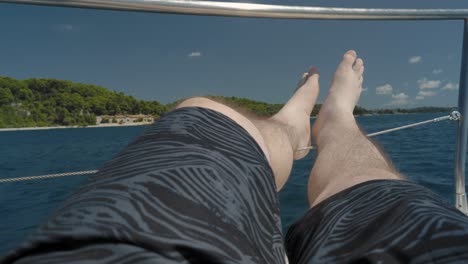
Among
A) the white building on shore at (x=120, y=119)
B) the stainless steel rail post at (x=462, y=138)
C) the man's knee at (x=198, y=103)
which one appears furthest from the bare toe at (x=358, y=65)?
the white building on shore at (x=120, y=119)

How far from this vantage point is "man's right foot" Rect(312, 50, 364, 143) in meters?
1.03

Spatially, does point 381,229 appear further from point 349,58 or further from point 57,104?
point 57,104

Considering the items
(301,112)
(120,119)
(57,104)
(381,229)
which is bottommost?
(120,119)

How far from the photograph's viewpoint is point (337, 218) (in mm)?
381

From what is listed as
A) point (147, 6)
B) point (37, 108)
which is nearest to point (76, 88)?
point (37, 108)

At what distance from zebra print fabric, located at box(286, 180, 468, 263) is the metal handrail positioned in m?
0.36

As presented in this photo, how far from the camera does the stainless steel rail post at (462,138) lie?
832 mm

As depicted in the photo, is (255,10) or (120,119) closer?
(255,10)

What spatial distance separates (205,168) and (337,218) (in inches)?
6.2

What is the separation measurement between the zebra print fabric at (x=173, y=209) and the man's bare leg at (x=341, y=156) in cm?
17

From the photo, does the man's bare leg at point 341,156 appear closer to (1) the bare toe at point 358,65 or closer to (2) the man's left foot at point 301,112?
(2) the man's left foot at point 301,112

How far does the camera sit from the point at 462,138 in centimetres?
86

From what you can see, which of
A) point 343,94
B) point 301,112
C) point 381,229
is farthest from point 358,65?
point 381,229

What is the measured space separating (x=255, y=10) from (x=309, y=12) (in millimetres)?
113
